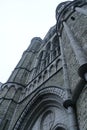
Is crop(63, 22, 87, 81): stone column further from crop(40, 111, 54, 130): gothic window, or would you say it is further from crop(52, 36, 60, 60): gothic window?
crop(52, 36, 60, 60): gothic window

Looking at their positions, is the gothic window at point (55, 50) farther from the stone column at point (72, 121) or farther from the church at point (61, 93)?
the stone column at point (72, 121)

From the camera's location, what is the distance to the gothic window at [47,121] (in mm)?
7254

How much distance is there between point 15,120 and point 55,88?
9.36 ft

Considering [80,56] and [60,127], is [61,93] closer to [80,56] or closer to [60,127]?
[60,127]

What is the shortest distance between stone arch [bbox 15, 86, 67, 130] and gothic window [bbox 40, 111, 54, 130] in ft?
0.98

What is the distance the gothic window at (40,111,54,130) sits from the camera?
7254 mm

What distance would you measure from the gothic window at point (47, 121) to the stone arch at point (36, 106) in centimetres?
30

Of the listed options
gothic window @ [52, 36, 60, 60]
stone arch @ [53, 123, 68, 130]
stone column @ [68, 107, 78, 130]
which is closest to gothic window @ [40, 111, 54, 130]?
stone arch @ [53, 123, 68, 130]

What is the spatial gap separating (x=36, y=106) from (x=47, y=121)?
1150mm

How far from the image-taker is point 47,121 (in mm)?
7578

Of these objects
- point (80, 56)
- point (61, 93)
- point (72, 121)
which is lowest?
point (72, 121)

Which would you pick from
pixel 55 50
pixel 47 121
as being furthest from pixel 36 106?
pixel 55 50

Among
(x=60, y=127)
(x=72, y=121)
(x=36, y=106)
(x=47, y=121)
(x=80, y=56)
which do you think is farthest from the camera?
(x=36, y=106)

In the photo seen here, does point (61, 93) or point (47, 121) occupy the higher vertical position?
point (61, 93)
